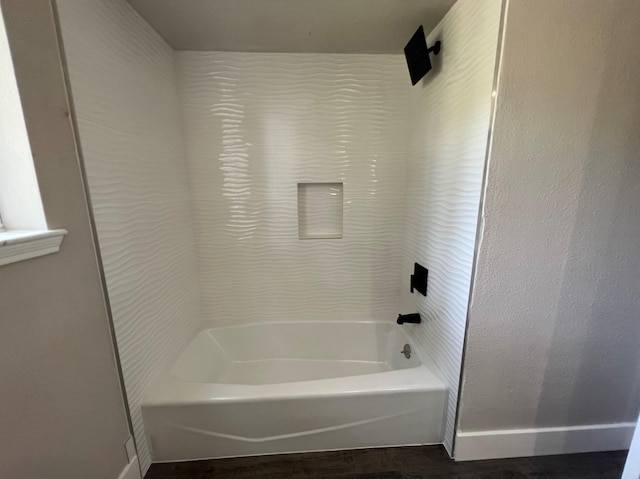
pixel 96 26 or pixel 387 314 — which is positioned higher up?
pixel 96 26

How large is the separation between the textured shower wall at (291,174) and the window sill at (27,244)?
1.01 metres

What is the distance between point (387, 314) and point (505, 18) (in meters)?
1.73

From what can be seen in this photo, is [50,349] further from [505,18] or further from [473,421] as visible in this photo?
[505,18]

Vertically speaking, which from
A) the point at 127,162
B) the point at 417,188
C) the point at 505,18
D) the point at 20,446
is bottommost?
the point at 20,446

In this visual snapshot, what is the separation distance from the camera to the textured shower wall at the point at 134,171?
1.01 meters

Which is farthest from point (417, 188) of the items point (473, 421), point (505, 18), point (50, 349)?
point (50, 349)

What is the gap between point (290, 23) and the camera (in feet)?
4.53

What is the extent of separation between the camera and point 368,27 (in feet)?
4.66

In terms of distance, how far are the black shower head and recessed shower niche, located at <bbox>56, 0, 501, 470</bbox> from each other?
7 centimetres

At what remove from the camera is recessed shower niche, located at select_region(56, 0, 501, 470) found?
3.77ft

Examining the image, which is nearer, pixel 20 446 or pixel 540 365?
pixel 20 446

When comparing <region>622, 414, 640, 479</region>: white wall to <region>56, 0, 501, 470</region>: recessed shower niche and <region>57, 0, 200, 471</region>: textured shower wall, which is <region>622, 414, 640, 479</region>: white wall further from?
<region>57, 0, 200, 471</region>: textured shower wall

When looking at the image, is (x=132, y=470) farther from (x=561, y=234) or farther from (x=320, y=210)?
(x=561, y=234)

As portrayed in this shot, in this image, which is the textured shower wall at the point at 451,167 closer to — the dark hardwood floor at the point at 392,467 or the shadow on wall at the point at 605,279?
the dark hardwood floor at the point at 392,467
